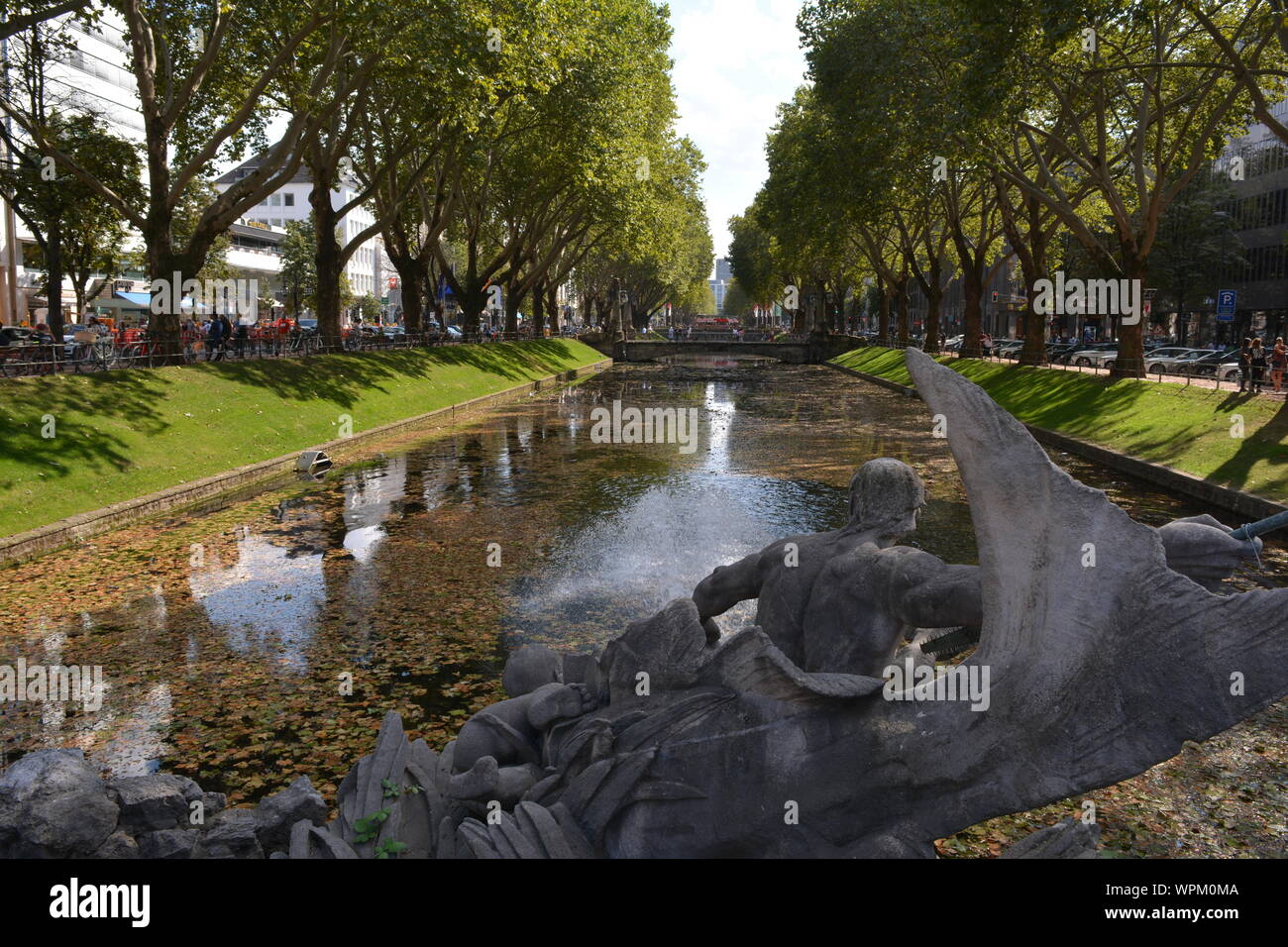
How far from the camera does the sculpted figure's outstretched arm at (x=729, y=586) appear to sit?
15.1 feet

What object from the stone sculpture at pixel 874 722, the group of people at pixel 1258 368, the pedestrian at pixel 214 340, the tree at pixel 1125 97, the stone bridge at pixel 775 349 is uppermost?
the tree at pixel 1125 97

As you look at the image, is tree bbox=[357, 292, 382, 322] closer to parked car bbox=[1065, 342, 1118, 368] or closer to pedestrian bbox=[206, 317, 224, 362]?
parked car bbox=[1065, 342, 1118, 368]

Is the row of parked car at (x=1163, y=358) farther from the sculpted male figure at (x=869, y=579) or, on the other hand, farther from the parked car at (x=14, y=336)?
the sculpted male figure at (x=869, y=579)

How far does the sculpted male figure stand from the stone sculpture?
0.02 metres

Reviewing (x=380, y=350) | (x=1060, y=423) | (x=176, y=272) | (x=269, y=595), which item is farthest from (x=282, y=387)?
(x=1060, y=423)

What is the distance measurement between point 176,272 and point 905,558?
22.3m

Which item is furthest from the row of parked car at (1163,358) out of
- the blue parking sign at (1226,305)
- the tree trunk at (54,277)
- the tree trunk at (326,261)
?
the tree trunk at (54,277)

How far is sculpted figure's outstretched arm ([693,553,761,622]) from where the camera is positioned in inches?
181

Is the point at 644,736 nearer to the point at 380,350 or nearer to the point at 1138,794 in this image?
the point at 1138,794

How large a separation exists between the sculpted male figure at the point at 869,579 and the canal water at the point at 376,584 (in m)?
3.30

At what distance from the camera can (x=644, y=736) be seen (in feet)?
12.6

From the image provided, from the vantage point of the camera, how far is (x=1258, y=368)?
79.8 feet
